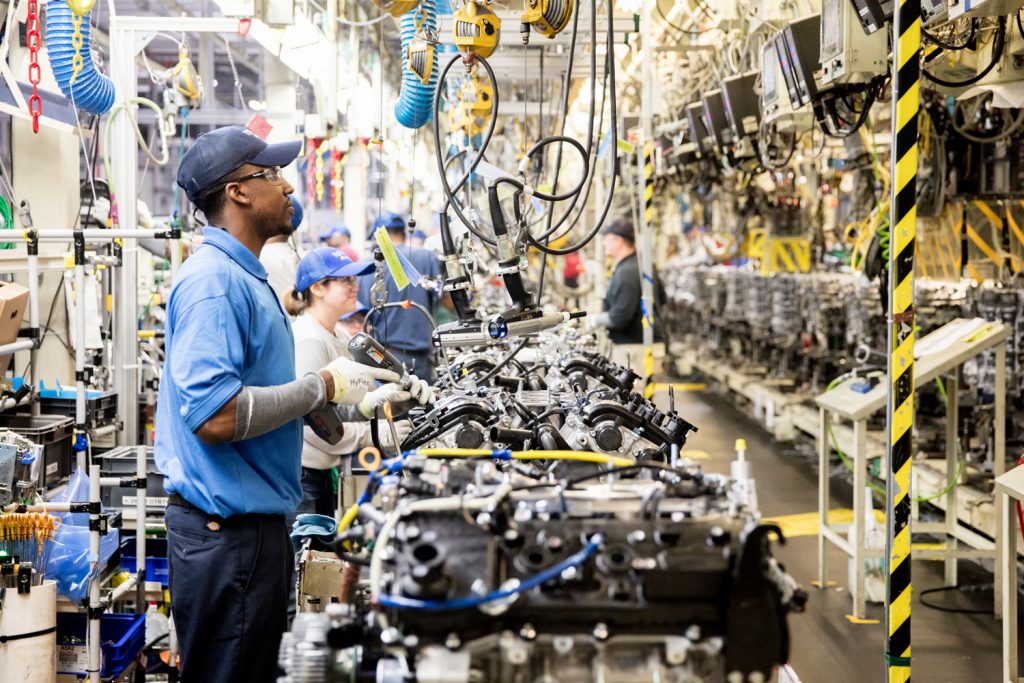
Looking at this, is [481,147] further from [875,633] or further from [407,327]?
[407,327]

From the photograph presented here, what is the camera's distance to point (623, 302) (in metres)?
7.94

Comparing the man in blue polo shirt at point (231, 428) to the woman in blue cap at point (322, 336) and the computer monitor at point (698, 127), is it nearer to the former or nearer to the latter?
the woman in blue cap at point (322, 336)

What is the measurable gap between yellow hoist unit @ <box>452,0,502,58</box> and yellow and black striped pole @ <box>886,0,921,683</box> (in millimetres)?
1139

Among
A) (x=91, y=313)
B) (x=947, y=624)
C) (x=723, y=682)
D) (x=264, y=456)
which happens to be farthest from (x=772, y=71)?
(x=723, y=682)

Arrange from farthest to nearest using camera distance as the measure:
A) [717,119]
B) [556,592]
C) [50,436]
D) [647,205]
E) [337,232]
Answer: [337,232], [717,119], [647,205], [50,436], [556,592]

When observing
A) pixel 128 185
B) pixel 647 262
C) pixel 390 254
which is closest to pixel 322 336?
pixel 390 254

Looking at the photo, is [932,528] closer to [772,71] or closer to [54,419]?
[772,71]

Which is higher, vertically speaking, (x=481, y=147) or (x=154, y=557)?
(x=481, y=147)

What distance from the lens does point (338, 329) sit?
466 centimetres

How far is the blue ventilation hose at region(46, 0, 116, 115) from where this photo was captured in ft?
14.2

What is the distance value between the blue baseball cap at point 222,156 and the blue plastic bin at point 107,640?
168 cm

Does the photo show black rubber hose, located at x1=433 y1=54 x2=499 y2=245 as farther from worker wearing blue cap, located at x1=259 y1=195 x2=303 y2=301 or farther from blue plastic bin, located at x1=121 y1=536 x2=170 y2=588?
worker wearing blue cap, located at x1=259 y1=195 x2=303 y2=301

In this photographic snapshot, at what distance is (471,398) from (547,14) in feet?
3.81

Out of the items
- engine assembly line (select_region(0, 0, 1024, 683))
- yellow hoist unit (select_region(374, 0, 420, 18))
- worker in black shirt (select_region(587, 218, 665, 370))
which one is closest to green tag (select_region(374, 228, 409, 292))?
engine assembly line (select_region(0, 0, 1024, 683))
